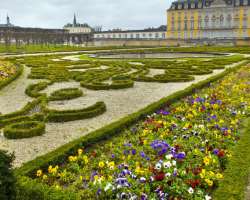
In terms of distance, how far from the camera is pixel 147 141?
5.80m

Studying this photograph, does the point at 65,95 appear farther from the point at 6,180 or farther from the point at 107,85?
the point at 6,180

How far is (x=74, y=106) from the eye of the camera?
28.6 ft

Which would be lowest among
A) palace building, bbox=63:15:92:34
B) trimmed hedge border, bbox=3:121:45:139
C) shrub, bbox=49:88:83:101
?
trimmed hedge border, bbox=3:121:45:139

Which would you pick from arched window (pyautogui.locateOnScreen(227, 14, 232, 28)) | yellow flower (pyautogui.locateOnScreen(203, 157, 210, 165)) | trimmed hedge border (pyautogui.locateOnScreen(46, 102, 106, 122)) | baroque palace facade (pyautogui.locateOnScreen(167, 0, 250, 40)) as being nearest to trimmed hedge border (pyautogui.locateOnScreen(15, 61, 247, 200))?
trimmed hedge border (pyautogui.locateOnScreen(46, 102, 106, 122))

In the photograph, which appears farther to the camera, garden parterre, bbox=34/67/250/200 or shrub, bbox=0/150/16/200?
garden parterre, bbox=34/67/250/200

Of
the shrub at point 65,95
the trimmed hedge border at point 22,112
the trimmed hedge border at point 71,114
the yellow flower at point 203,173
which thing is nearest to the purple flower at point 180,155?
the yellow flower at point 203,173

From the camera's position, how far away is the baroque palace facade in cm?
6644

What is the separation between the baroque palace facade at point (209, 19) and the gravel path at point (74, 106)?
58.2 metres

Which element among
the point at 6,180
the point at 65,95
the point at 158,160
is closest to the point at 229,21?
the point at 65,95

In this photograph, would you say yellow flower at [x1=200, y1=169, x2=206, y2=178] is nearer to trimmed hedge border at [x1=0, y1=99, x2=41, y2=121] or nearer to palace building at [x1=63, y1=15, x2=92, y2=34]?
trimmed hedge border at [x1=0, y1=99, x2=41, y2=121]

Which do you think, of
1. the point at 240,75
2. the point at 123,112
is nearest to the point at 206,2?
the point at 240,75

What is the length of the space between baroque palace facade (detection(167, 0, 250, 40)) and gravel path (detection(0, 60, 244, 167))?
58.2 m

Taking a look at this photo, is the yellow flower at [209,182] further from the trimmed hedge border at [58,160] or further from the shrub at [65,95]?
the shrub at [65,95]

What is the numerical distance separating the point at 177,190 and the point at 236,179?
928 millimetres
